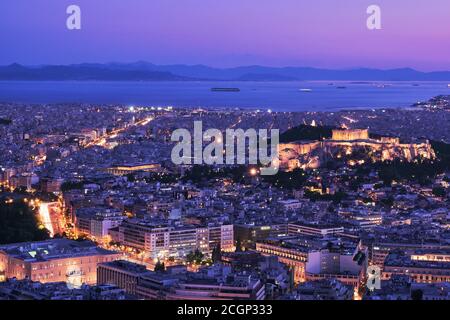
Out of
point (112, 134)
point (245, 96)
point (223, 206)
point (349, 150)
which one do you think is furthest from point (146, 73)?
point (223, 206)

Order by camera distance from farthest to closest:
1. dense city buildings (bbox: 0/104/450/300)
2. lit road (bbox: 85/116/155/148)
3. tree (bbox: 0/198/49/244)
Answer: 1. lit road (bbox: 85/116/155/148)
2. tree (bbox: 0/198/49/244)
3. dense city buildings (bbox: 0/104/450/300)

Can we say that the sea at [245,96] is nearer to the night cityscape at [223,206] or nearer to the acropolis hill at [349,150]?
the night cityscape at [223,206]

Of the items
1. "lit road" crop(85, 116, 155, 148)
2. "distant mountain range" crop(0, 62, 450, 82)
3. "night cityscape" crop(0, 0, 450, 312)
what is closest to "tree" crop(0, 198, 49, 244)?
"night cityscape" crop(0, 0, 450, 312)

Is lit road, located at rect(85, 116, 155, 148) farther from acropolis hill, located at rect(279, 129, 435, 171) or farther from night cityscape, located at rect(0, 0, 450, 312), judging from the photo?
acropolis hill, located at rect(279, 129, 435, 171)

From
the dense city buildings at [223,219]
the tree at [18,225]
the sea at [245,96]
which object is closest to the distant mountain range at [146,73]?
the sea at [245,96]

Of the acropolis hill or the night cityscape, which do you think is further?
the acropolis hill

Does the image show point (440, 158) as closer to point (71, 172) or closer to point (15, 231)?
point (71, 172)
